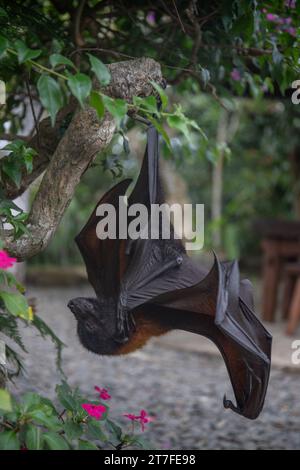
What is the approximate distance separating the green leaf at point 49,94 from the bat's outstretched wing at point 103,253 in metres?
0.72

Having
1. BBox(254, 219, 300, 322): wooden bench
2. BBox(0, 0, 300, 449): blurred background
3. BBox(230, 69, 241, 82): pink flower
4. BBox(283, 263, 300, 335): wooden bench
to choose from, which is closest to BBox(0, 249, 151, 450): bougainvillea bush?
BBox(0, 0, 300, 449): blurred background

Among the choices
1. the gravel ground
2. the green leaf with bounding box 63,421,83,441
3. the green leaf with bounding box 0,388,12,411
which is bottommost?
the gravel ground

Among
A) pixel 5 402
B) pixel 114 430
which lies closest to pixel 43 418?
pixel 5 402

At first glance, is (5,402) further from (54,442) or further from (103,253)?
(103,253)

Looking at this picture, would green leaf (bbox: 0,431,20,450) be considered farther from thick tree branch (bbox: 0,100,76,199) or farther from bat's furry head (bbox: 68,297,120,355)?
thick tree branch (bbox: 0,100,76,199)

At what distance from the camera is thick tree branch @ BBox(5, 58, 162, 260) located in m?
1.58

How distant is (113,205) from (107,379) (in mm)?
2554

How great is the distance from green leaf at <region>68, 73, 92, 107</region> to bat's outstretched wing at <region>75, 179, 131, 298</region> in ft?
2.49

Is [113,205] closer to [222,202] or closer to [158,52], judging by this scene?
[158,52]

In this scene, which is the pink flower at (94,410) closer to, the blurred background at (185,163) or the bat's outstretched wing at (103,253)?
the bat's outstretched wing at (103,253)

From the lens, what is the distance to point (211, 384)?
4301 millimetres

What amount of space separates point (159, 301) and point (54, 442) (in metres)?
0.61

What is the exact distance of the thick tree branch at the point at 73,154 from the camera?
5.19 ft

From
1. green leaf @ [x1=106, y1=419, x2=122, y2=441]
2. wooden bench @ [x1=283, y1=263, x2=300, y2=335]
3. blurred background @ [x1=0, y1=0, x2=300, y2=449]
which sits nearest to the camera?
green leaf @ [x1=106, y1=419, x2=122, y2=441]
